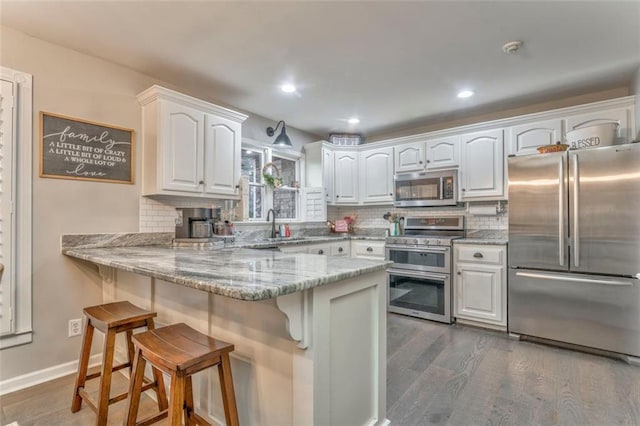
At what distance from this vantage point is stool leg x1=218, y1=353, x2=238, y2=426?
132 cm

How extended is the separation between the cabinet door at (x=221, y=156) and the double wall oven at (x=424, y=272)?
196cm

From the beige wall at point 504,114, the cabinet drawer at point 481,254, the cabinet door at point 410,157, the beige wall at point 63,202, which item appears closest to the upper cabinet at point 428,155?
the cabinet door at point 410,157

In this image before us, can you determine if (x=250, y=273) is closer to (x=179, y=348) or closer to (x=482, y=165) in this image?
(x=179, y=348)

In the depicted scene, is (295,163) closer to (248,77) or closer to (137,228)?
(248,77)

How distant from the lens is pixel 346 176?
4.57 m

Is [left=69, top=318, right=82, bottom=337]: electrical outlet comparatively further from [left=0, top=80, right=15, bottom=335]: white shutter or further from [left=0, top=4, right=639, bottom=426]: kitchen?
[left=0, top=80, right=15, bottom=335]: white shutter

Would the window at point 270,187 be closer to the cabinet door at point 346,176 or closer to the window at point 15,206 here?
the cabinet door at point 346,176


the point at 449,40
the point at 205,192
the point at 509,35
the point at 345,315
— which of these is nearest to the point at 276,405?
the point at 345,315

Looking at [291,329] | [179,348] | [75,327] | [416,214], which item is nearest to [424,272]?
[416,214]

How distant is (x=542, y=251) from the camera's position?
9.45ft

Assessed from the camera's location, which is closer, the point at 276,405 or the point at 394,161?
the point at 276,405

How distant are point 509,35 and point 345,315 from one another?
222 centimetres

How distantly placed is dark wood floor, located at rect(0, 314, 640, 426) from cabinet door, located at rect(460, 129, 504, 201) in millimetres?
1594

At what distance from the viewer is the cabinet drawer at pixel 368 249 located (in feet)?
13.3
